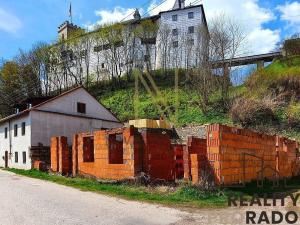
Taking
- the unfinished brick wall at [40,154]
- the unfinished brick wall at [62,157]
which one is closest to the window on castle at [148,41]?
the unfinished brick wall at [40,154]

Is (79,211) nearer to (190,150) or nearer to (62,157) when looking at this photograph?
A: (190,150)

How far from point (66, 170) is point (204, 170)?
494 inches

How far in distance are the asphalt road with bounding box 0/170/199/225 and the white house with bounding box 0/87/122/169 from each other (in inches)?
662

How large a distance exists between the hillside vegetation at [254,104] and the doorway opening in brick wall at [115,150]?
1661 centimetres

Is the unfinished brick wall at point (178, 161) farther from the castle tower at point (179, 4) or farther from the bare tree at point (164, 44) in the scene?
the castle tower at point (179, 4)

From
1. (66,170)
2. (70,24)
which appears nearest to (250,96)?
(66,170)

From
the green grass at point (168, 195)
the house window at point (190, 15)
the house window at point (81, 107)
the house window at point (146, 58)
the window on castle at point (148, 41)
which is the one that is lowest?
the green grass at point (168, 195)

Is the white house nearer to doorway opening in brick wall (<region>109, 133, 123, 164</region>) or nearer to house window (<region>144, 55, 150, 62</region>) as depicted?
doorway opening in brick wall (<region>109, 133, 123, 164</region>)

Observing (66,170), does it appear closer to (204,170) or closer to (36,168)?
(36,168)

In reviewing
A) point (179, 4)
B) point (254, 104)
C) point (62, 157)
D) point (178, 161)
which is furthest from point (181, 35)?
point (178, 161)

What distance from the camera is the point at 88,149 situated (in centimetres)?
2197

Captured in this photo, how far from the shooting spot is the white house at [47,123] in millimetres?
31170

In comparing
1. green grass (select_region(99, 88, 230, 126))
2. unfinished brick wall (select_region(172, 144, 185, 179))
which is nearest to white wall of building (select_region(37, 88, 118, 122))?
green grass (select_region(99, 88, 230, 126))

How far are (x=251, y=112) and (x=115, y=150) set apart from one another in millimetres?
17767
